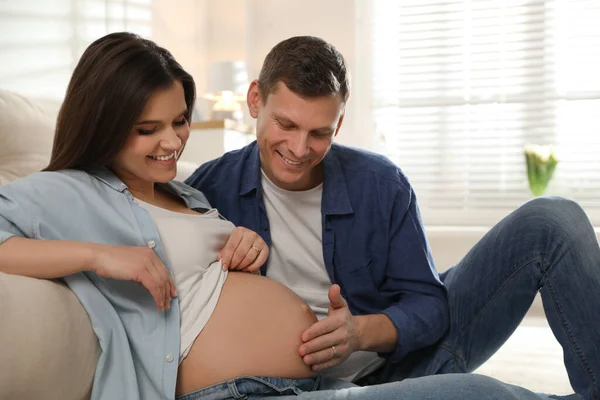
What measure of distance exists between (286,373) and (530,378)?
5.48 ft

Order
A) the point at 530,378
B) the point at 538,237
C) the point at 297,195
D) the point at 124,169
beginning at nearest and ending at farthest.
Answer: the point at 124,169, the point at 538,237, the point at 297,195, the point at 530,378

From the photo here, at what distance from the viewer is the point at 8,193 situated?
1184mm

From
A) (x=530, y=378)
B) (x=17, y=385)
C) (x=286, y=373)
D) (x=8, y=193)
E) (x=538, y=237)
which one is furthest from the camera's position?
(x=530, y=378)

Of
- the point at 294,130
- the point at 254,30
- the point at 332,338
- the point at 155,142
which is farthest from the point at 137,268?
the point at 254,30

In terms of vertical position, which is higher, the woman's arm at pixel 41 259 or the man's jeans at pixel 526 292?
the woman's arm at pixel 41 259

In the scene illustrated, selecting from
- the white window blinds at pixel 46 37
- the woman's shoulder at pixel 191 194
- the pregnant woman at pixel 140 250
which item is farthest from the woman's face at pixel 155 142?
the white window blinds at pixel 46 37

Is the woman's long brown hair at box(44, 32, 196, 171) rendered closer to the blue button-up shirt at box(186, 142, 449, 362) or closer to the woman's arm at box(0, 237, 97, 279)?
the woman's arm at box(0, 237, 97, 279)

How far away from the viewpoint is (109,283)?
3.99 ft

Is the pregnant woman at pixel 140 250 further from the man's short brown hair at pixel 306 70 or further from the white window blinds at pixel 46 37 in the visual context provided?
the white window blinds at pixel 46 37

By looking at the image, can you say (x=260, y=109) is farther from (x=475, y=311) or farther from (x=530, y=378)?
(x=530, y=378)

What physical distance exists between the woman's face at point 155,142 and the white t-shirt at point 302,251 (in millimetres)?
347

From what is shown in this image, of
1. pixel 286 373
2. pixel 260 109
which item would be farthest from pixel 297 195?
pixel 286 373

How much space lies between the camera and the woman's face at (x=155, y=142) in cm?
135

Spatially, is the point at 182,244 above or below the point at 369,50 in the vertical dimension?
below
